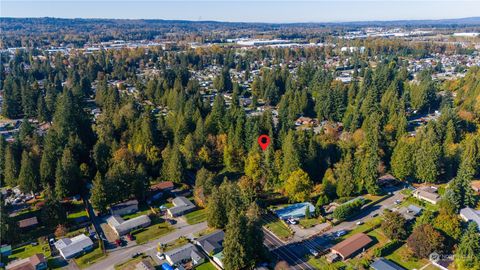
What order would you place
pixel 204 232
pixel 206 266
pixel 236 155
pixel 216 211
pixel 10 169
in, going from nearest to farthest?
pixel 206 266 → pixel 216 211 → pixel 204 232 → pixel 10 169 → pixel 236 155

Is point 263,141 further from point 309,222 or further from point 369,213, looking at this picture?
point 369,213

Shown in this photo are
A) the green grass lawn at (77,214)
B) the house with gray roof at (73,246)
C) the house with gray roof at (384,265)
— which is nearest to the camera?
the house with gray roof at (384,265)

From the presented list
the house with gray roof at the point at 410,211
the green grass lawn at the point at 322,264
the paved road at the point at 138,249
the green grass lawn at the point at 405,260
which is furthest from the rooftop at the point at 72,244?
the house with gray roof at the point at 410,211

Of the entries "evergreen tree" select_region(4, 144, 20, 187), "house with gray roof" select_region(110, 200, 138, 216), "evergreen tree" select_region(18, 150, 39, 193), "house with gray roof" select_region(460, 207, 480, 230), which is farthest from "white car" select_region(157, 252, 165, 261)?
"house with gray roof" select_region(460, 207, 480, 230)

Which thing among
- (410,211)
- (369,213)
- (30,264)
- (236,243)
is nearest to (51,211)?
(30,264)

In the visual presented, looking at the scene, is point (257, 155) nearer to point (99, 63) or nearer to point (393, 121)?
point (393, 121)

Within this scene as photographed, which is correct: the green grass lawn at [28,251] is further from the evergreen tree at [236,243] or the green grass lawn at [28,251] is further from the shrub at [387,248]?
the shrub at [387,248]
